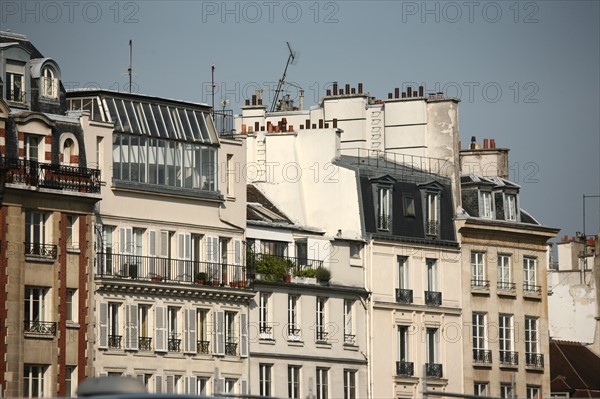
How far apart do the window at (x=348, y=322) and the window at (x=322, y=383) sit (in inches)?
74.4

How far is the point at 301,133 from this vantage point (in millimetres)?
84438

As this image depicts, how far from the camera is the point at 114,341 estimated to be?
71500 mm

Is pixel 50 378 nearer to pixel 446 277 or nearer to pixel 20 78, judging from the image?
pixel 20 78

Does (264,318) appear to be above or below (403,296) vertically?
below

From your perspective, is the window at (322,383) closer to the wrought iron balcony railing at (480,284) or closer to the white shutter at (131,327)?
the white shutter at (131,327)

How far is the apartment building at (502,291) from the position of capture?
87.1m

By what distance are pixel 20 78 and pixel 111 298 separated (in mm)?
8665

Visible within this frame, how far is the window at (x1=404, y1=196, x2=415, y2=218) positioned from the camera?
8525 centimetres

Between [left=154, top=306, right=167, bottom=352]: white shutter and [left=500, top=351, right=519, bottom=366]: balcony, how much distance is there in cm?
1994

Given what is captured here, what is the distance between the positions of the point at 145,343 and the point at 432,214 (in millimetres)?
18489

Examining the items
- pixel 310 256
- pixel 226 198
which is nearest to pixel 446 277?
pixel 310 256

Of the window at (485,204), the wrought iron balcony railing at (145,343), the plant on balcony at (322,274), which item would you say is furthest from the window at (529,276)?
the wrought iron balcony railing at (145,343)

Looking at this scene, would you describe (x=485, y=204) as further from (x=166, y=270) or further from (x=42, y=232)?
(x=42, y=232)

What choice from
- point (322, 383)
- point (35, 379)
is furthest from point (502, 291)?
point (35, 379)
